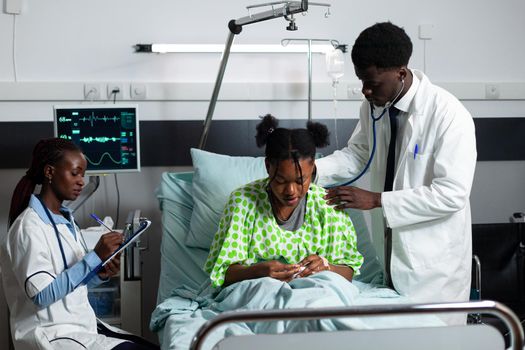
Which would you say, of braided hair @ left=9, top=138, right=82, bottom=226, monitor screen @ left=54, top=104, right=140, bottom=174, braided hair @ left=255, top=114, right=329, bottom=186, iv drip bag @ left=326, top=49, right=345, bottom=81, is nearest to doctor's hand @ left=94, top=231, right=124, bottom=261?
braided hair @ left=9, top=138, right=82, bottom=226

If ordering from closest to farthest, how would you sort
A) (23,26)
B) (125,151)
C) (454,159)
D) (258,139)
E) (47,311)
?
(47,311)
(454,159)
(258,139)
(125,151)
(23,26)

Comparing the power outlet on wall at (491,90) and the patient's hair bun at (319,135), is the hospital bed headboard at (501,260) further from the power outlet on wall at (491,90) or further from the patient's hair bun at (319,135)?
the patient's hair bun at (319,135)

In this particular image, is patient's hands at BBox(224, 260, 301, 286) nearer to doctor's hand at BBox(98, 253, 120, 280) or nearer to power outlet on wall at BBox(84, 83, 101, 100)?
doctor's hand at BBox(98, 253, 120, 280)

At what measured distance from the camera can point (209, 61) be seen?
13.2 feet

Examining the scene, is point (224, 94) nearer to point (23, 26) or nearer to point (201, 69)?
point (201, 69)

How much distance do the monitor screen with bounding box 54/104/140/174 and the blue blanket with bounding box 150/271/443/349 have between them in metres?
1.00

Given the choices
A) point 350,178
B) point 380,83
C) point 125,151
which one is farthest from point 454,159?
point 125,151

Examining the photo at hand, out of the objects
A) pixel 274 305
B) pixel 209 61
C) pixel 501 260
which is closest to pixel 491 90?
pixel 501 260

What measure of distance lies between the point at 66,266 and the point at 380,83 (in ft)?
3.87

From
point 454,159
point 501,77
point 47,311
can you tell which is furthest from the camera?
point 501,77

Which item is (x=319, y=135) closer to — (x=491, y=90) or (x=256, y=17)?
(x=256, y=17)

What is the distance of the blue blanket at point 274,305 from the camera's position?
220 cm

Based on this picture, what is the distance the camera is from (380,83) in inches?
105

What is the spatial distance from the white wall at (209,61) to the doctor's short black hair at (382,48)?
1430 millimetres
